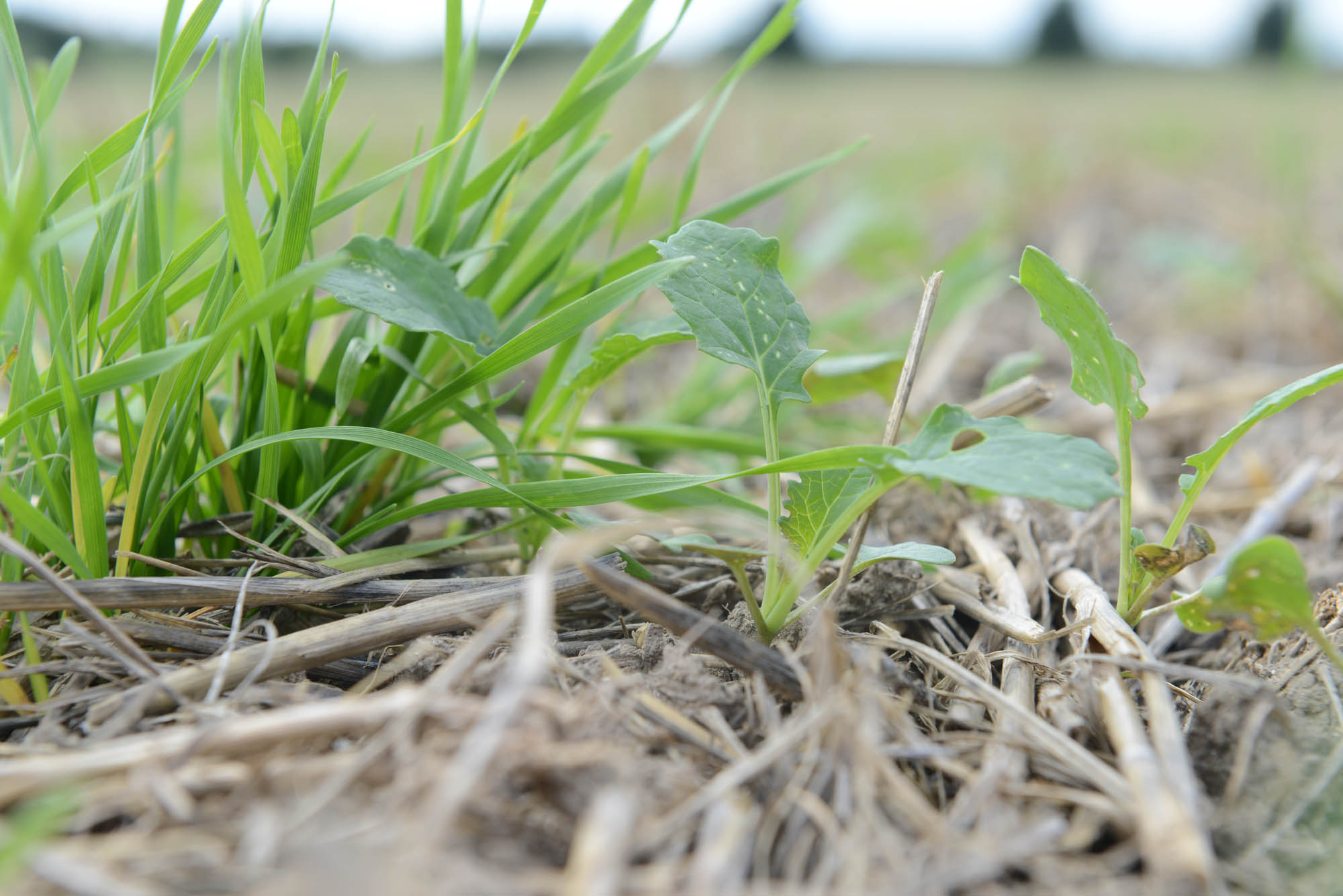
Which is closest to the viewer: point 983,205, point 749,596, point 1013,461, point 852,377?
point 1013,461

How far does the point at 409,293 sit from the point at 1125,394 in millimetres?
574

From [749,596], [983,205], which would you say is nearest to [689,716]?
[749,596]

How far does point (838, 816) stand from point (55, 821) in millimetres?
405

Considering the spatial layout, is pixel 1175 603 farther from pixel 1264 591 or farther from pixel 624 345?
pixel 624 345

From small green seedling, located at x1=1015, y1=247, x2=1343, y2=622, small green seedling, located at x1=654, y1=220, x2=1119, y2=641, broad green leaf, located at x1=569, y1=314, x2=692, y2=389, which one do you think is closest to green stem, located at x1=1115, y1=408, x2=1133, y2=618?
small green seedling, located at x1=1015, y1=247, x2=1343, y2=622

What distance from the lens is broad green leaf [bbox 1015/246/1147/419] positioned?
2.07 ft

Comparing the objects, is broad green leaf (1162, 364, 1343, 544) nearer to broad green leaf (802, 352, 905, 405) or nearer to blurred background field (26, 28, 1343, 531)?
broad green leaf (802, 352, 905, 405)

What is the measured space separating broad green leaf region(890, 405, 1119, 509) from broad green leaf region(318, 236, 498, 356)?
37 centimetres

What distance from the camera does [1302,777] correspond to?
1.73ft

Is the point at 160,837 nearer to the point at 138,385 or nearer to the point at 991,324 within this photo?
the point at 138,385

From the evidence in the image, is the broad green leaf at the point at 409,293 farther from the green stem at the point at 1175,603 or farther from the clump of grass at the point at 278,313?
the green stem at the point at 1175,603

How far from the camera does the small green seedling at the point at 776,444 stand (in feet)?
1.79

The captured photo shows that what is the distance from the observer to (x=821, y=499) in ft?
2.14

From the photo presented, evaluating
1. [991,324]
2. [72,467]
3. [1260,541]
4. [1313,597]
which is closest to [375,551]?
[72,467]
